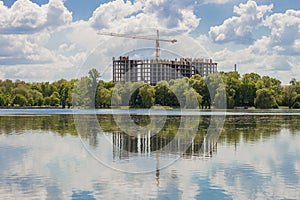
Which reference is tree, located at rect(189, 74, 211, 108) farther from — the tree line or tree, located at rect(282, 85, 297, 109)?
tree, located at rect(282, 85, 297, 109)

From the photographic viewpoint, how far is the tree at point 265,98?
260 feet

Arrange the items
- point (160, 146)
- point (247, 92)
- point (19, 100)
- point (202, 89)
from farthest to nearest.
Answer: point (19, 100) → point (247, 92) → point (202, 89) → point (160, 146)

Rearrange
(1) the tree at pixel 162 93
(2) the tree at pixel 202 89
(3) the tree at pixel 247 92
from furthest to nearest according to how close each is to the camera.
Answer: (3) the tree at pixel 247 92 < (1) the tree at pixel 162 93 < (2) the tree at pixel 202 89

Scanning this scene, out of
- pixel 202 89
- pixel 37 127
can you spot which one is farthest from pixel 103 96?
pixel 37 127

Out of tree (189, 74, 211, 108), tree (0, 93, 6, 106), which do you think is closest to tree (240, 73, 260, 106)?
tree (189, 74, 211, 108)

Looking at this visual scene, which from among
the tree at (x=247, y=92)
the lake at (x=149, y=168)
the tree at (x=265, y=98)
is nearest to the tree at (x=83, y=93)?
the tree at (x=247, y=92)

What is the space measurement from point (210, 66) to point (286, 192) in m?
105

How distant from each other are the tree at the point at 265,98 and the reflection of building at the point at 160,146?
56.5m

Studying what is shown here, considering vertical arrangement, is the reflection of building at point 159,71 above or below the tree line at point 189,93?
above

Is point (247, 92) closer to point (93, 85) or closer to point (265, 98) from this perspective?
point (265, 98)

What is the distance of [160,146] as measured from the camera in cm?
2180

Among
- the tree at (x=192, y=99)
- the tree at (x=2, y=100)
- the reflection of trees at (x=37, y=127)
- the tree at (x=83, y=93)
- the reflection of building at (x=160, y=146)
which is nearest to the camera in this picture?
the reflection of building at (x=160, y=146)

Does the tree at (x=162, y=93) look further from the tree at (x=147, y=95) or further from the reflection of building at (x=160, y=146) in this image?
the reflection of building at (x=160, y=146)

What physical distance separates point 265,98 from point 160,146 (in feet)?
198
